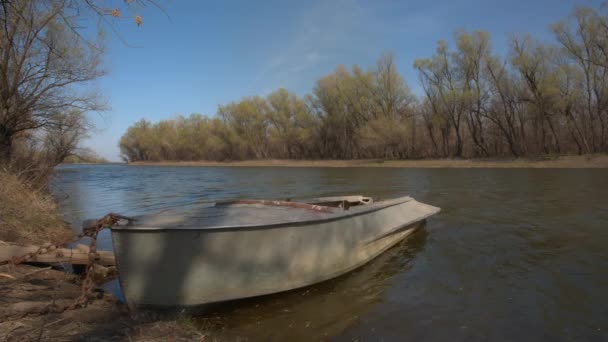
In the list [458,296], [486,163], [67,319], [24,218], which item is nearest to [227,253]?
[67,319]

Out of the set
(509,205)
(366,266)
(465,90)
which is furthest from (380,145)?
(366,266)

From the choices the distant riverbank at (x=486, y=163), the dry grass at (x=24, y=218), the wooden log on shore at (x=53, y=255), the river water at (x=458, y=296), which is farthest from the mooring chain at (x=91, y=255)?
the distant riverbank at (x=486, y=163)

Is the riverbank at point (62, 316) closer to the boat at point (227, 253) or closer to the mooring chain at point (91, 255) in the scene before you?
the mooring chain at point (91, 255)

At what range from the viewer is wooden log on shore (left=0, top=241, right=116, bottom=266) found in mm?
4684

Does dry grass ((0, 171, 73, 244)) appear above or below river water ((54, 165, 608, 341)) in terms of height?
above

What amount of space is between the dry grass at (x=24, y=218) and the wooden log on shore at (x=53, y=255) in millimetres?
1043

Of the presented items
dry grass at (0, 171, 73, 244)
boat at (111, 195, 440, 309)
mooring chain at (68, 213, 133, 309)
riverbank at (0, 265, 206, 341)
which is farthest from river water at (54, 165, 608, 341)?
mooring chain at (68, 213, 133, 309)

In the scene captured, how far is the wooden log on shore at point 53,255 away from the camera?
184 inches

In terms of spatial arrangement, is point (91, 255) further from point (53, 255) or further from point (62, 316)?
point (53, 255)

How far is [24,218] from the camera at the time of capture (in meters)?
6.90

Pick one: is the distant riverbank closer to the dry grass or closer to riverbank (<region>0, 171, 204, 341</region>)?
riverbank (<region>0, 171, 204, 341</region>)

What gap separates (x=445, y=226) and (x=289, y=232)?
18.6 feet

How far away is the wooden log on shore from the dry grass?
3.42 feet

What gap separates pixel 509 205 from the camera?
456 inches
